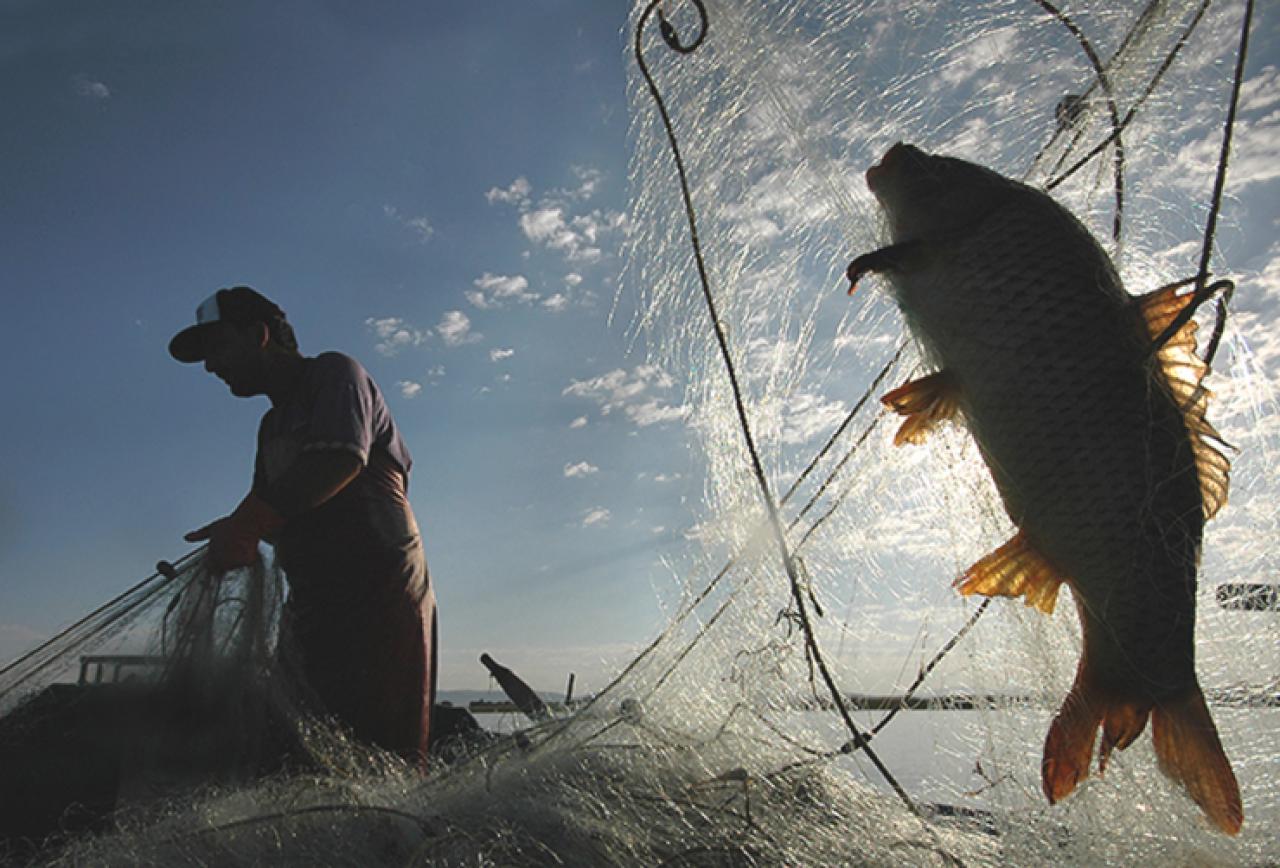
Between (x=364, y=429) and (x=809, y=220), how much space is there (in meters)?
1.72

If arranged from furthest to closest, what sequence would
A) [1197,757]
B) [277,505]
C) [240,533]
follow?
[277,505]
[240,533]
[1197,757]

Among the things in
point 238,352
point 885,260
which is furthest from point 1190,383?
point 238,352

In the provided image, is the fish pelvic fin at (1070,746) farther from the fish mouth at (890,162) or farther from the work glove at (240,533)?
the work glove at (240,533)

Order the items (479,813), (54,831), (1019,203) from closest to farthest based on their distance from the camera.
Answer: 1. (479,813)
2. (1019,203)
3. (54,831)

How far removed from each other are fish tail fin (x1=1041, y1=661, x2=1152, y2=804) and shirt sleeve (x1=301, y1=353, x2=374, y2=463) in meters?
2.25

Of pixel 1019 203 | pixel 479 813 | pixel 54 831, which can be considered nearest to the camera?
pixel 479 813

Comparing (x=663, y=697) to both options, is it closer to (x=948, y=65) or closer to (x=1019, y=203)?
(x=1019, y=203)

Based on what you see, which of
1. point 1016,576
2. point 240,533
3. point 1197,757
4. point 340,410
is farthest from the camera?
point 340,410

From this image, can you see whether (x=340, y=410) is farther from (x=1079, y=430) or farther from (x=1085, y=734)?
(x=1085, y=734)

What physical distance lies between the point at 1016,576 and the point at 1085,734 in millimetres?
339

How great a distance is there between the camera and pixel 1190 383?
1794 millimetres

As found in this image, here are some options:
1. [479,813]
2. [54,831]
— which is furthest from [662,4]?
[54,831]

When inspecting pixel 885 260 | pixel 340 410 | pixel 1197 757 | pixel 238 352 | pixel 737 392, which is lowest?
pixel 1197 757

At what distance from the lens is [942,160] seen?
190 cm
